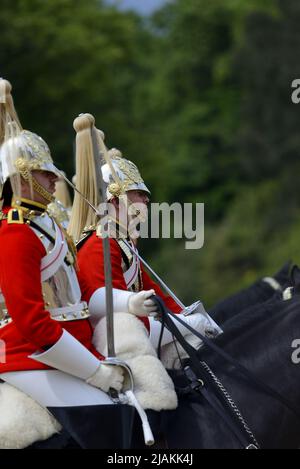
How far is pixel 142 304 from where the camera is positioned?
636cm

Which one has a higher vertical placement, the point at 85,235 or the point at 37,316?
the point at 85,235

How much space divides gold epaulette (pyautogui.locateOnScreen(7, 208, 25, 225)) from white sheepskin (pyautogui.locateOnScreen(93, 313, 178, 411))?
831mm

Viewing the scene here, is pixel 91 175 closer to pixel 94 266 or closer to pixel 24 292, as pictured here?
pixel 94 266

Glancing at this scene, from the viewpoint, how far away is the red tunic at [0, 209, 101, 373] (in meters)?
5.91

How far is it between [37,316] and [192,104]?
4508 cm

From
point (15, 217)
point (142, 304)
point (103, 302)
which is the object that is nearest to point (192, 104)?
point (103, 302)

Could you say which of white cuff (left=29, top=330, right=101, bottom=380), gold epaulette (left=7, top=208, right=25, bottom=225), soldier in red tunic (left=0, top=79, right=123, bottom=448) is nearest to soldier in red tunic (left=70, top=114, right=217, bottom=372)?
soldier in red tunic (left=0, top=79, right=123, bottom=448)

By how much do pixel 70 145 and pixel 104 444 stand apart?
83.2 feet

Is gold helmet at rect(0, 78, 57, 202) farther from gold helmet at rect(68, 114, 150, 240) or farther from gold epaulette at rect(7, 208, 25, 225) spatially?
gold helmet at rect(68, 114, 150, 240)

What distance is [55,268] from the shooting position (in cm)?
619

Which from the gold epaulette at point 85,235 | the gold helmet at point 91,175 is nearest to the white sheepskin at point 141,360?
the gold epaulette at point 85,235

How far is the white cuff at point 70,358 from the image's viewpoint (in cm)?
598
